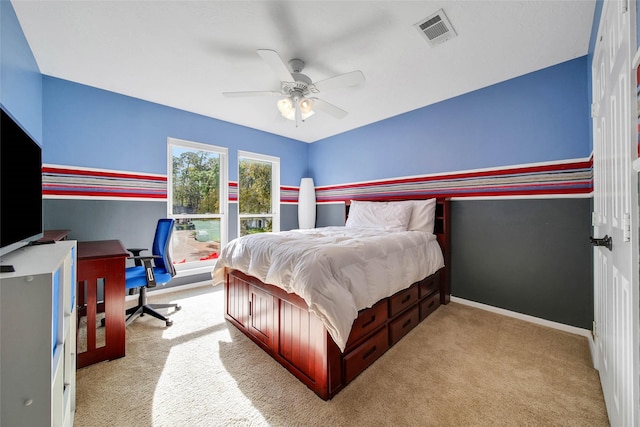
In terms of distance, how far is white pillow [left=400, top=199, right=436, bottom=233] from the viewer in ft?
9.86

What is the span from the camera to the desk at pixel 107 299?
1.86 meters

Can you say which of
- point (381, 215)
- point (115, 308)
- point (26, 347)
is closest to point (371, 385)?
point (26, 347)

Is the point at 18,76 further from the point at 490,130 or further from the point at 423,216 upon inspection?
the point at 490,130

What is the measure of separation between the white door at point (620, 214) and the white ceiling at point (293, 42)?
74cm

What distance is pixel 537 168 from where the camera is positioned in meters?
2.56

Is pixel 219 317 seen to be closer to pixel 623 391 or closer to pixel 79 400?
pixel 79 400

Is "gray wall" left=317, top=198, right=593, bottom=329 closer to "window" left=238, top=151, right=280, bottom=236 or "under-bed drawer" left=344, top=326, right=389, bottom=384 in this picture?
"under-bed drawer" left=344, top=326, right=389, bottom=384

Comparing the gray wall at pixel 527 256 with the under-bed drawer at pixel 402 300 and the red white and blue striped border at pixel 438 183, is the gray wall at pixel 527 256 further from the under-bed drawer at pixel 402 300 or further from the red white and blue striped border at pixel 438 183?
the under-bed drawer at pixel 402 300

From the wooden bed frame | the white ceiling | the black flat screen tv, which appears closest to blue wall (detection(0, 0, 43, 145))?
the white ceiling

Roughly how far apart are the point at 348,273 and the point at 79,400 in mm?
1806

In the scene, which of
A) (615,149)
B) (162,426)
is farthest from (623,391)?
(162,426)

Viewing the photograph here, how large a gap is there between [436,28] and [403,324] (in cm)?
244

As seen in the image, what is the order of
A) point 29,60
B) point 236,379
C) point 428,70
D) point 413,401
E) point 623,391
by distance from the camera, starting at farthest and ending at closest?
point 428,70, point 29,60, point 236,379, point 413,401, point 623,391

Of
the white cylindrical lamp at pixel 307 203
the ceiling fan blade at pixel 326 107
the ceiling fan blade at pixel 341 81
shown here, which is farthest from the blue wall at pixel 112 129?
the ceiling fan blade at pixel 341 81
